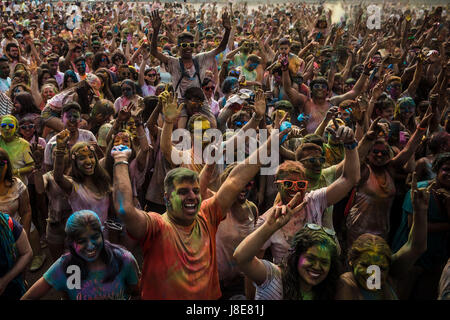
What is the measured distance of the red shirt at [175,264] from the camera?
256 centimetres

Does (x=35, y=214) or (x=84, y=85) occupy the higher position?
(x=84, y=85)

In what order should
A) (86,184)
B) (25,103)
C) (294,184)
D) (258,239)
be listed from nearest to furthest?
(258,239) < (294,184) < (86,184) < (25,103)

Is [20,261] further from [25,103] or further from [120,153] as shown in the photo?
[25,103]

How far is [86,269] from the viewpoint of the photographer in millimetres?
2643

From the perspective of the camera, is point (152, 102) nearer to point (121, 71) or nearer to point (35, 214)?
point (35, 214)

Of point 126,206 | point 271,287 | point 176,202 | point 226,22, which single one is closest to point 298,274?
point 271,287

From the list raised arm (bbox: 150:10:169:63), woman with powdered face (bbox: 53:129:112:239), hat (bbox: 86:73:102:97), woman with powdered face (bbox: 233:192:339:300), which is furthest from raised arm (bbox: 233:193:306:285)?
hat (bbox: 86:73:102:97)

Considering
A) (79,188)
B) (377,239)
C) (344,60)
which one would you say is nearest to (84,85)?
(79,188)

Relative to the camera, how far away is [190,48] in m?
5.67

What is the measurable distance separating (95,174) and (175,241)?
4.69ft

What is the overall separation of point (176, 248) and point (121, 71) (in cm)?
569

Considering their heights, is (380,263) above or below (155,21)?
below

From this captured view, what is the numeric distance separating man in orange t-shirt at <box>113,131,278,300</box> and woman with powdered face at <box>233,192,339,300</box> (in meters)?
0.29
